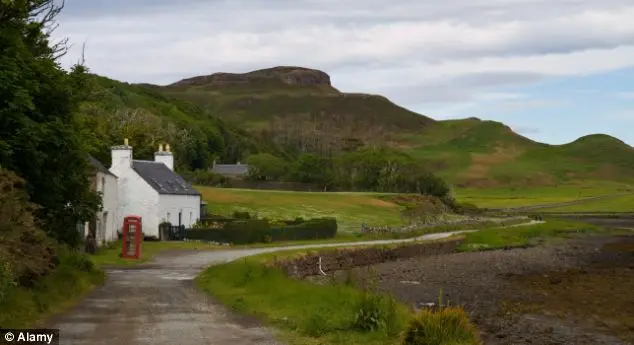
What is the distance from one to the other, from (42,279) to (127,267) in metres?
15.9

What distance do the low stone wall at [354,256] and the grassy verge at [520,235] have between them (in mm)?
6028

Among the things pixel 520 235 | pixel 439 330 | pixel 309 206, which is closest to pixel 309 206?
pixel 309 206

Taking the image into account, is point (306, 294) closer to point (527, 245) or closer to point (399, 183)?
point (527, 245)

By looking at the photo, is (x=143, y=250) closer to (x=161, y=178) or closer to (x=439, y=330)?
(x=161, y=178)

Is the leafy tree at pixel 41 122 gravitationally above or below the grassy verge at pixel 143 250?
above

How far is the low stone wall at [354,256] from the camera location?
1773 inches

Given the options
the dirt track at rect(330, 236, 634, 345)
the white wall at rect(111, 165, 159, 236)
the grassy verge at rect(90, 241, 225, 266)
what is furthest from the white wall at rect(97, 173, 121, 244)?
the dirt track at rect(330, 236, 634, 345)

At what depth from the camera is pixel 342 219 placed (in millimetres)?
90500

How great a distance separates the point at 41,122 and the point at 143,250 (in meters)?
24.1

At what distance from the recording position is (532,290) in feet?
135

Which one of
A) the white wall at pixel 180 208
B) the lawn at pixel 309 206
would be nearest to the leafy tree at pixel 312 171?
the lawn at pixel 309 206

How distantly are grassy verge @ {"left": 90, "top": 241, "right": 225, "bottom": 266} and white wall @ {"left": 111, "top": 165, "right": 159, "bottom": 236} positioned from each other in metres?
3.42

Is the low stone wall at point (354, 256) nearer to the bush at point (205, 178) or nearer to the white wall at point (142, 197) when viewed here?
the white wall at point (142, 197)

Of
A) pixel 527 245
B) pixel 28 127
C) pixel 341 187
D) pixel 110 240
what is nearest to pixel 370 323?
pixel 28 127
